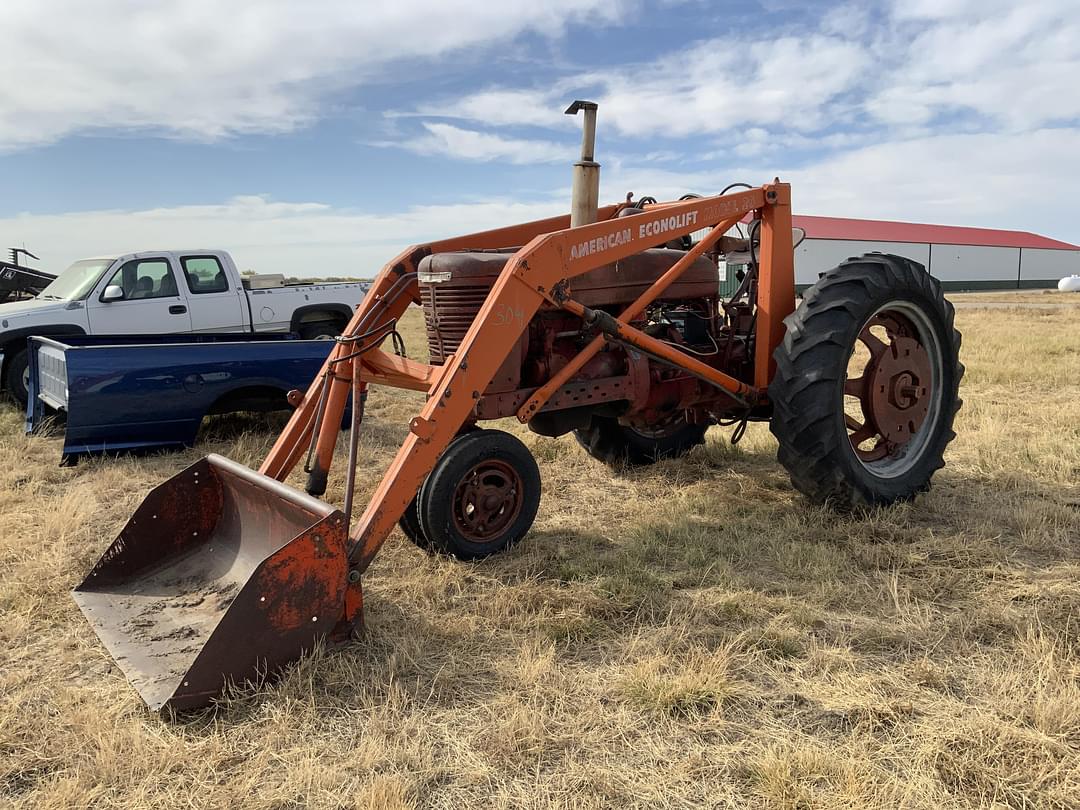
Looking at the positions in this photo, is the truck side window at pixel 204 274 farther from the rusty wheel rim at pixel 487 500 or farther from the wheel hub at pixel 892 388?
the wheel hub at pixel 892 388

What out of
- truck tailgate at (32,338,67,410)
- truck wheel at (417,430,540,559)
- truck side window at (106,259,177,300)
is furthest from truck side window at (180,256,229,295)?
truck wheel at (417,430,540,559)

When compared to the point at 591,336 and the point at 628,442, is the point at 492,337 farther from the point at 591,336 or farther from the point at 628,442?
the point at 628,442

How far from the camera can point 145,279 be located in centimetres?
953

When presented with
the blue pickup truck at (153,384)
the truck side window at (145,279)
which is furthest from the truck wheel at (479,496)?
the truck side window at (145,279)

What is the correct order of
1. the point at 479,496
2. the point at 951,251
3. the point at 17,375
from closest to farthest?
the point at 479,496 < the point at 17,375 < the point at 951,251

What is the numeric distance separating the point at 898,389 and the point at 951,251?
44729 millimetres

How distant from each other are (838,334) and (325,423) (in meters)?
2.85

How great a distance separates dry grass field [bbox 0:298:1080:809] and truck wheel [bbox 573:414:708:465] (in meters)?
0.90

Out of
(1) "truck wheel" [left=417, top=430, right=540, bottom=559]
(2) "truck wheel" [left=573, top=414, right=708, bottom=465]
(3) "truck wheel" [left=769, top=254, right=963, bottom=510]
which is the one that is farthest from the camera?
(2) "truck wheel" [left=573, top=414, right=708, bottom=465]

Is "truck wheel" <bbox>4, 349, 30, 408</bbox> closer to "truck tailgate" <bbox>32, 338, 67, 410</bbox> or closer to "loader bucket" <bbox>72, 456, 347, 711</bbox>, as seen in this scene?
"truck tailgate" <bbox>32, 338, 67, 410</bbox>

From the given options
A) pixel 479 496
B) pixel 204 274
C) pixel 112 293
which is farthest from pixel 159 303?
pixel 479 496

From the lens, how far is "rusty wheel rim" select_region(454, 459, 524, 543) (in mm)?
4094

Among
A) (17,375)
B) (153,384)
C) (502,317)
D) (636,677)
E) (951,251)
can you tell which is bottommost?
(636,677)

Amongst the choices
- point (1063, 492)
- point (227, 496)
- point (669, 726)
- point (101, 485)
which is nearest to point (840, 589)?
point (669, 726)
